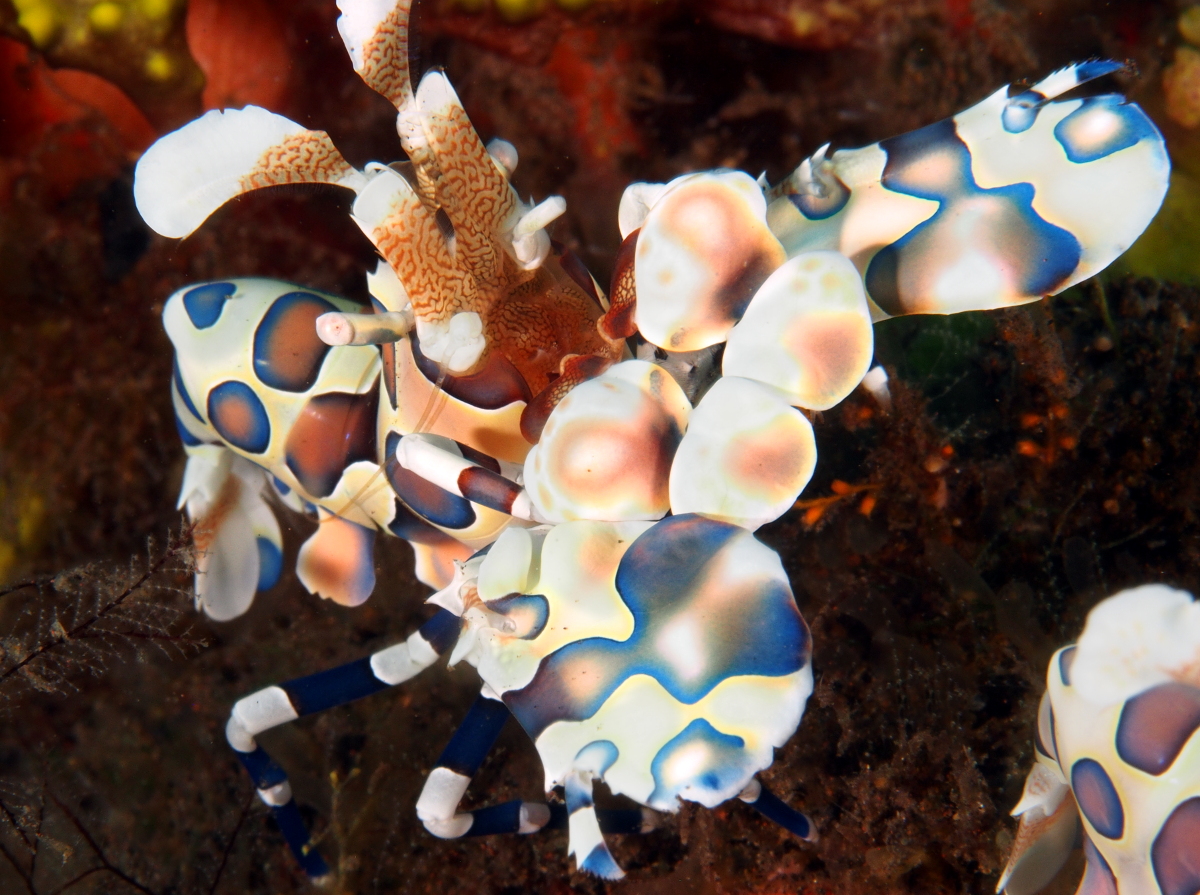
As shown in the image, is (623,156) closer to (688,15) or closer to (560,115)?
(560,115)

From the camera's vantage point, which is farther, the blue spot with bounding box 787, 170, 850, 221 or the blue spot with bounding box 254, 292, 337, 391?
the blue spot with bounding box 254, 292, 337, 391

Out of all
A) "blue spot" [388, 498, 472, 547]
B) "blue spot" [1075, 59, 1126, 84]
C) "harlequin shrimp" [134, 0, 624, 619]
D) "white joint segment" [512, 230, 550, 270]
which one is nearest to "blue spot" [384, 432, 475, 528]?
"harlequin shrimp" [134, 0, 624, 619]

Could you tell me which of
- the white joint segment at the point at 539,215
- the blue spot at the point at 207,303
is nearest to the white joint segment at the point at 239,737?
the blue spot at the point at 207,303

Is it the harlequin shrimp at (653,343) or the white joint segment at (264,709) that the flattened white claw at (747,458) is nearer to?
the harlequin shrimp at (653,343)

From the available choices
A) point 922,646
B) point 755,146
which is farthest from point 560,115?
point 922,646

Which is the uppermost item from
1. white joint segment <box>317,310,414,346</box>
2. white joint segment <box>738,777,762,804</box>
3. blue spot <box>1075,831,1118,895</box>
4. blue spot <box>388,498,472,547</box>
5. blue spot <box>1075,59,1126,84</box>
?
blue spot <box>1075,59,1126,84</box>

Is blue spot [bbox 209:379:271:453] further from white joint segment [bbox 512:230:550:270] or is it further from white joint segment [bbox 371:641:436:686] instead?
white joint segment [bbox 512:230:550:270]

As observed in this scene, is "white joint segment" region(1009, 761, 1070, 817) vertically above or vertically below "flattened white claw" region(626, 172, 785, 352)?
below

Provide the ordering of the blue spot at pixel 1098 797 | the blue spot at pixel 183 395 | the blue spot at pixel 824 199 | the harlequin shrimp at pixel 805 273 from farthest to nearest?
the blue spot at pixel 183 395, the blue spot at pixel 824 199, the harlequin shrimp at pixel 805 273, the blue spot at pixel 1098 797
